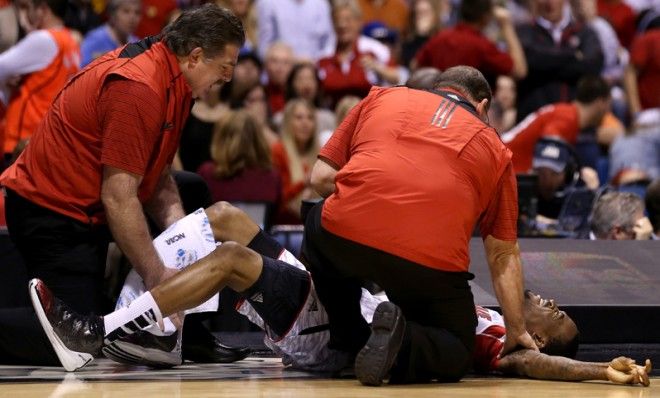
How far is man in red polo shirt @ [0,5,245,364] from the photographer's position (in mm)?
5262

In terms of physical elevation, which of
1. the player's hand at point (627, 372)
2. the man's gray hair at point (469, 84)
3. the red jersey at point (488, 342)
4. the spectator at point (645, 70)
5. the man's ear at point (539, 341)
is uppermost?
the man's gray hair at point (469, 84)

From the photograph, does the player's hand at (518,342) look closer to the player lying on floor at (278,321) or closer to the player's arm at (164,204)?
the player lying on floor at (278,321)

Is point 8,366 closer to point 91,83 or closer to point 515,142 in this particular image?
point 91,83

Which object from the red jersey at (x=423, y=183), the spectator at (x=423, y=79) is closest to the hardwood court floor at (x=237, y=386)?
the red jersey at (x=423, y=183)

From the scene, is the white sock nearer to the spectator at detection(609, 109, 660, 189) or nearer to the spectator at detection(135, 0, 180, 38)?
the spectator at detection(609, 109, 660, 189)

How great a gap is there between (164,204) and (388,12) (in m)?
7.24

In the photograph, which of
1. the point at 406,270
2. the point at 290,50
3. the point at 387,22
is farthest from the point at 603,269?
the point at 387,22

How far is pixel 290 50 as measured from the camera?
11156 millimetres

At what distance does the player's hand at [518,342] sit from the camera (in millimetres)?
5168

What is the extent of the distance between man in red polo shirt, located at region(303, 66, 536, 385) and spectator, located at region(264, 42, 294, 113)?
19.0 ft

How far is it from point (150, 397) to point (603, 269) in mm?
2831

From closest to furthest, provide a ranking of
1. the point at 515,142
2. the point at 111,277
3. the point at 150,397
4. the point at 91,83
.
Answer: the point at 150,397, the point at 91,83, the point at 111,277, the point at 515,142

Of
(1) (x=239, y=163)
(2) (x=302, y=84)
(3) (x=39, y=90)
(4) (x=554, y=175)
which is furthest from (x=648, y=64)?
(3) (x=39, y=90)

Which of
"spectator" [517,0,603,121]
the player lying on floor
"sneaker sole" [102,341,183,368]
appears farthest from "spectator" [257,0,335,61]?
the player lying on floor
